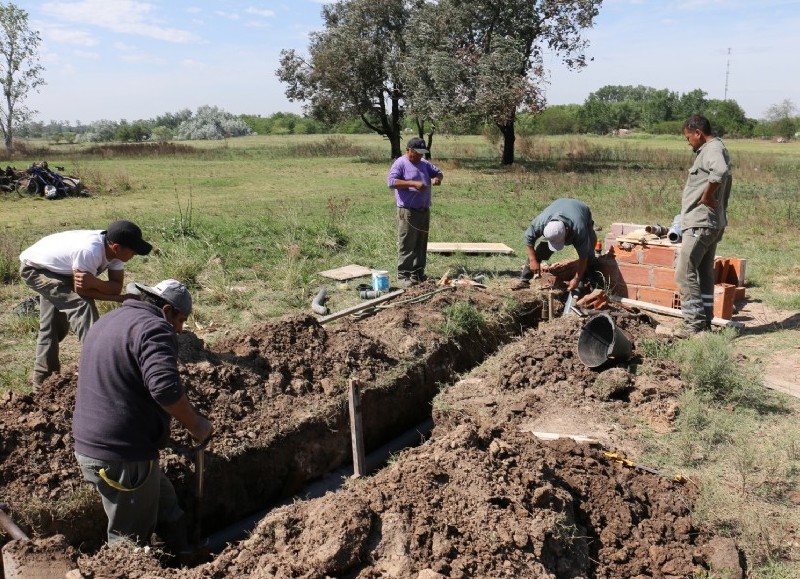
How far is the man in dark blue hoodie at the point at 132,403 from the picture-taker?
10.8 feet

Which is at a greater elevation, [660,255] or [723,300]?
[660,255]

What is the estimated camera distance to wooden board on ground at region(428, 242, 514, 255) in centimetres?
1059

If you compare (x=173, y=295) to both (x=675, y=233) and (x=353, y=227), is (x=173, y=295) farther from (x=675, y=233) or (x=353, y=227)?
(x=353, y=227)

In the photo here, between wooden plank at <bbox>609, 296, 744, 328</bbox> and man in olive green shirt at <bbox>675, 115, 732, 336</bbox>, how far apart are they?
0.58ft

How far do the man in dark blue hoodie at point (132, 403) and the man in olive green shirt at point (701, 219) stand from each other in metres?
5.16

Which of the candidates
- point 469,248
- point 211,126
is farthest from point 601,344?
point 211,126

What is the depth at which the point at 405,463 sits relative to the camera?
3855 mm

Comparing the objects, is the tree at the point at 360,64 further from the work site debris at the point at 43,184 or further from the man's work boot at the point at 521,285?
the man's work boot at the point at 521,285

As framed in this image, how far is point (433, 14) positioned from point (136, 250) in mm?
22654

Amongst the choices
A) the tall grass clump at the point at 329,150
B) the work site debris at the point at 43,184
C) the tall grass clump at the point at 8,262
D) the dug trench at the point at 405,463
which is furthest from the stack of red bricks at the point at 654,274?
the tall grass clump at the point at 329,150

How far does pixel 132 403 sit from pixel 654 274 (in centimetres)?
633

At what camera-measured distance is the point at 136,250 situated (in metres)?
4.71

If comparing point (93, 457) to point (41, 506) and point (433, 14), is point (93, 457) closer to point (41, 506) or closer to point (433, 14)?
point (41, 506)

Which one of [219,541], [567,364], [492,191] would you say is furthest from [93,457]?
[492,191]
